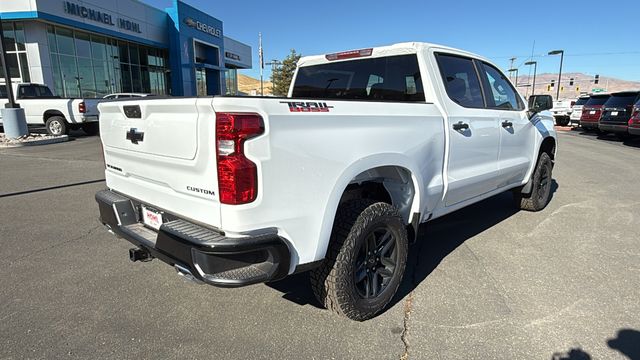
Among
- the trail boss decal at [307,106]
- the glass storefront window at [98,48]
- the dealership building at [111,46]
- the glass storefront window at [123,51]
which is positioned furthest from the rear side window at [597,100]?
the glass storefront window at [123,51]

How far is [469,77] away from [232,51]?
133ft

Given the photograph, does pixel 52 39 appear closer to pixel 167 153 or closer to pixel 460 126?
pixel 167 153

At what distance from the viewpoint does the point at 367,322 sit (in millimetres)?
2910

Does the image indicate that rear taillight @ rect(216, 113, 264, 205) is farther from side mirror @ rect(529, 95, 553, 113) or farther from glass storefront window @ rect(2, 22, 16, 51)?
glass storefront window @ rect(2, 22, 16, 51)

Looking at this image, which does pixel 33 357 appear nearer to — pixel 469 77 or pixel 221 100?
pixel 221 100

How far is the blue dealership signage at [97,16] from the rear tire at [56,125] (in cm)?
855

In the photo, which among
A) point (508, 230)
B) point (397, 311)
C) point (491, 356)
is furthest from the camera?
point (508, 230)

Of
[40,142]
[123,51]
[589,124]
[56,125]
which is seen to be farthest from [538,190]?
[123,51]

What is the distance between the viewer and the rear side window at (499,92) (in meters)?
4.41

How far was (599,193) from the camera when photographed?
22.4ft

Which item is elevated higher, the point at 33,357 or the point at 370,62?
the point at 370,62

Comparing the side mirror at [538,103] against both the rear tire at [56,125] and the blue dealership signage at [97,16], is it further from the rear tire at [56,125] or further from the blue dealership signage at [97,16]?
the blue dealership signage at [97,16]

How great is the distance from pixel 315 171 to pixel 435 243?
8.44 feet

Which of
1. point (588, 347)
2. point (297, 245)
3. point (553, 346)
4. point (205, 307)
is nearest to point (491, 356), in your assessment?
point (553, 346)
